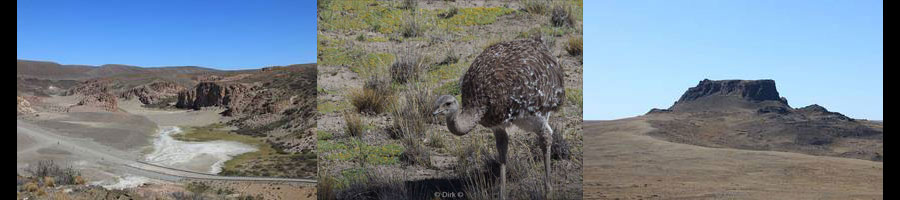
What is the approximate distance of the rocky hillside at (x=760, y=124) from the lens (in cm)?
2234

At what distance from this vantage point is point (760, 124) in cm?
2611

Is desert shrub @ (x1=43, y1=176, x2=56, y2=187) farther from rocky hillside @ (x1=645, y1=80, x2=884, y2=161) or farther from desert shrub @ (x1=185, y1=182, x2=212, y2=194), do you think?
rocky hillside @ (x1=645, y1=80, x2=884, y2=161)

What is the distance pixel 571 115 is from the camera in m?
8.02

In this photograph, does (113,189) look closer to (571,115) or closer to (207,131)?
(207,131)

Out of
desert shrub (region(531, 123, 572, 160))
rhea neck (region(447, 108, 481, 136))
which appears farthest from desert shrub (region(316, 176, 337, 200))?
desert shrub (region(531, 123, 572, 160))

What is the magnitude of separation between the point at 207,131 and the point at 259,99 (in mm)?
1112

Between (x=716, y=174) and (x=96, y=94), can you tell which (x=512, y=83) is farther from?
(x=716, y=174)

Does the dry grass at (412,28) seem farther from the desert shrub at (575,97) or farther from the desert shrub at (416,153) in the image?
the desert shrub at (575,97)

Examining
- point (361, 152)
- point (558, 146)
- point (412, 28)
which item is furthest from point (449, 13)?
point (558, 146)

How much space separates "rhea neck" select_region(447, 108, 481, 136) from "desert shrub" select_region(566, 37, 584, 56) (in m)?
2.25

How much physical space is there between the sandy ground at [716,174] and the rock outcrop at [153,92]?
7735 mm

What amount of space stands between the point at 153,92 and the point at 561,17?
7.16 metres

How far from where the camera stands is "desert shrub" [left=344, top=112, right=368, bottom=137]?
26.8 feet
